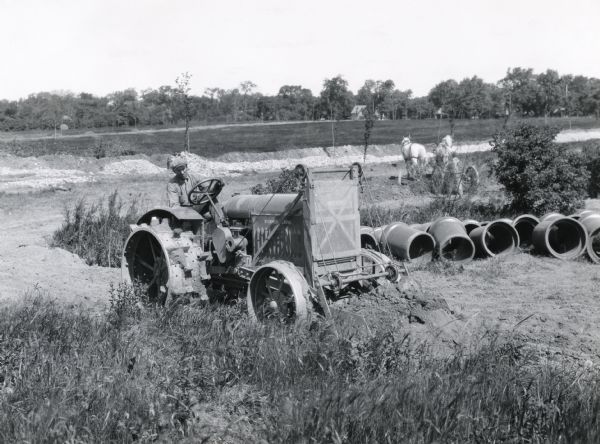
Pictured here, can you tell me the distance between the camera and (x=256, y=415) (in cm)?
444

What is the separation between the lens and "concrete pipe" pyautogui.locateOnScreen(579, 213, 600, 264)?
10.9m

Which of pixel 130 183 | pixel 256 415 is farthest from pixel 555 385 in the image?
pixel 130 183

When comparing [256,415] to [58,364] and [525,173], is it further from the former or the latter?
[525,173]

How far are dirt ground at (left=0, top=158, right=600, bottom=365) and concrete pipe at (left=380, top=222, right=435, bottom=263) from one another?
1.60 feet

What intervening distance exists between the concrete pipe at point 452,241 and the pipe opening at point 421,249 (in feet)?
0.47

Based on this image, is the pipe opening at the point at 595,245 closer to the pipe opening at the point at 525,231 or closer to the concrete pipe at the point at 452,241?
the pipe opening at the point at 525,231

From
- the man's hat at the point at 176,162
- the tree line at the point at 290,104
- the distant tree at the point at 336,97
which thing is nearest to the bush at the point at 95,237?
the man's hat at the point at 176,162

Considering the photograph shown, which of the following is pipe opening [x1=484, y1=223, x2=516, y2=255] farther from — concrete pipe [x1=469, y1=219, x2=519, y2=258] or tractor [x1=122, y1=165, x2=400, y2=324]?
tractor [x1=122, y1=165, x2=400, y2=324]

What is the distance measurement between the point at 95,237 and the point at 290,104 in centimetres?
8604

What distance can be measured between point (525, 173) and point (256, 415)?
1053 cm

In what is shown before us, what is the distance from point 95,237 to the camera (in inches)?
447

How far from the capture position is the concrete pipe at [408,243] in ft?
34.1

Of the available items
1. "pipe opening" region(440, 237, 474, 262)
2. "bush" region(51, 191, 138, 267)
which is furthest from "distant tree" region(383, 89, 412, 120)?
"bush" region(51, 191, 138, 267)

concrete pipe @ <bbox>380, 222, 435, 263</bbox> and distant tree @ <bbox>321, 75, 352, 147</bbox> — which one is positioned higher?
distant tree @ <bbox>321, 75, 352, 147</bbox>
